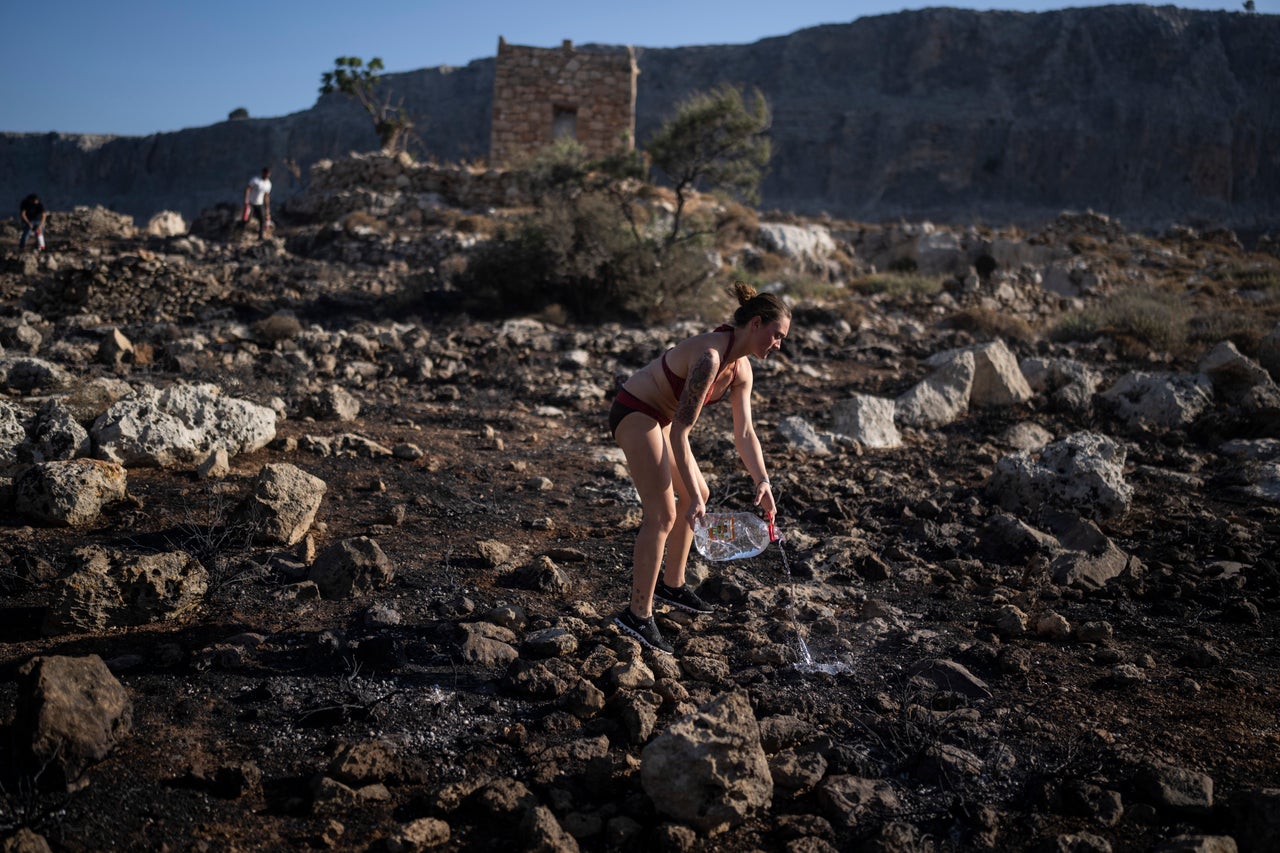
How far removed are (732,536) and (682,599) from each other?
1.16 feet

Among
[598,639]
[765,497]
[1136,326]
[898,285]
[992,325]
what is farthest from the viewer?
[898,285]

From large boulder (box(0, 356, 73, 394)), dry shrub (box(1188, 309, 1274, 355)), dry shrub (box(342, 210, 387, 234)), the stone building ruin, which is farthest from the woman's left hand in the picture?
the stone building ruin

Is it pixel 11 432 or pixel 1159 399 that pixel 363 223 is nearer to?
pixel 11 432

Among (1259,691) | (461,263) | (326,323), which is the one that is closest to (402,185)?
(461,263)

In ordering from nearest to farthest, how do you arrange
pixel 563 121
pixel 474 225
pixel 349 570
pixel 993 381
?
pixel 349 570 → pixel 993 381 → pixel 474 225 → pixel 563 121

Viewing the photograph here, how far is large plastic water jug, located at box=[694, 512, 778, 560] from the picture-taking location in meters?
3.73

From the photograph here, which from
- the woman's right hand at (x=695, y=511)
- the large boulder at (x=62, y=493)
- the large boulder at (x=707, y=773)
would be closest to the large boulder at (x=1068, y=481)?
the woman's right hand at (x=695, y=511)

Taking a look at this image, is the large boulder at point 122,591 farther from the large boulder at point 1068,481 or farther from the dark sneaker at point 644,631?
the large boulder at point 1068,481

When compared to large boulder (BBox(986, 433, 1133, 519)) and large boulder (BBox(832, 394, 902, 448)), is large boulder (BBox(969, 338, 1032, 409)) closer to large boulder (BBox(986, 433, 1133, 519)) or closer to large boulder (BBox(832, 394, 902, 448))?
large boulder (BBox(832, 394, 902, 448))

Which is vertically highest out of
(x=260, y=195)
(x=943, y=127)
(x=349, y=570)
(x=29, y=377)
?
(x=943, y=127)

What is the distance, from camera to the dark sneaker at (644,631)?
329 cm

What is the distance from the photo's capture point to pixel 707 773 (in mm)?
2301

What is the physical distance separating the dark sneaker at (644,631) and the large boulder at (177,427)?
2770 mm

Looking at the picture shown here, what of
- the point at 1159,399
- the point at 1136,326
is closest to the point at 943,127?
the point at 1136,326
